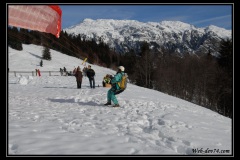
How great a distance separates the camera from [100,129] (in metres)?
7.23

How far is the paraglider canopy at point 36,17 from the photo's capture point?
28.8 ft

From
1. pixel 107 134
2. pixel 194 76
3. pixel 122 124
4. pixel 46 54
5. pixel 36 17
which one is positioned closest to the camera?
pixel 107 134

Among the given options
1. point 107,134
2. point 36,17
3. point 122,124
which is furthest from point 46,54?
point 107,134

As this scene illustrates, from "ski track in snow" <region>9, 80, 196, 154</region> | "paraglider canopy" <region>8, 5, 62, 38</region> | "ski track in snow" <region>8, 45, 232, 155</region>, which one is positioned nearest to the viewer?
"ski track in snow" <region>8, 45, 232, 155</region>

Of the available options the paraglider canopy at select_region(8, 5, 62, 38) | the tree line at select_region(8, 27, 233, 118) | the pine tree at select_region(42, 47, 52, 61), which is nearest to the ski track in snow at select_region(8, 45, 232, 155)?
the paraglider canopy at select_region(8, 5, 62, 38)

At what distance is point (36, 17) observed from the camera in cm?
1009

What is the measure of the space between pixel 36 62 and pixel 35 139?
62.2 metres

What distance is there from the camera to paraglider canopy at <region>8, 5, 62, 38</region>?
8.79 m

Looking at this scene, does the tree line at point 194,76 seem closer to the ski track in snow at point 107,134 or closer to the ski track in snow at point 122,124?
the ski track in snow at point 122,124

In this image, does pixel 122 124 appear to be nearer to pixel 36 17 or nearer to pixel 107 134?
pixel 107 134

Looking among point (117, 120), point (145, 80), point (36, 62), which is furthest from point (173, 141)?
point (36, 62)

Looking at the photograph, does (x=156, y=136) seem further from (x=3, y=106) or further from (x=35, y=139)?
(x=3, y=106)

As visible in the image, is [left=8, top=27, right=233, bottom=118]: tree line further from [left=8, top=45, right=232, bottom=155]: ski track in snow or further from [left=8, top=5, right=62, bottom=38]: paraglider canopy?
[left=8, top=45, right=232, bottom=155]: ski track in snow

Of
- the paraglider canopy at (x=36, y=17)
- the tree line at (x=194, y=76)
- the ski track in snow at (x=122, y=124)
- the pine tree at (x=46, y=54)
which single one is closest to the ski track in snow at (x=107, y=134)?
the ski track in snow at (x=122, y=124)
